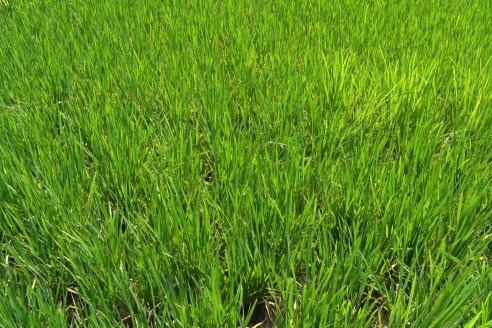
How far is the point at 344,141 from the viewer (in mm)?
1192

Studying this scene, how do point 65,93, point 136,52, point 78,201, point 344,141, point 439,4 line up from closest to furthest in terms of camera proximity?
point 78,201, point 344,141, point 65,93, point 136,52, point 439,4

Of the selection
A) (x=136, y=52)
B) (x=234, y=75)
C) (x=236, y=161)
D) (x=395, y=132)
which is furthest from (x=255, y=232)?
(x=136, y=52)

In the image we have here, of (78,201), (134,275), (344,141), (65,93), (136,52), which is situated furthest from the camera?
(136,52)

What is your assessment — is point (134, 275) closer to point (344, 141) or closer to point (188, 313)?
point (188, 313)

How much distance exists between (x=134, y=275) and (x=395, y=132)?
2.49 ft

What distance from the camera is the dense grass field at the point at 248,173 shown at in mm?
775

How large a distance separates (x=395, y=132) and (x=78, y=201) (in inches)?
31.1

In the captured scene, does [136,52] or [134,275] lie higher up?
[136,52]

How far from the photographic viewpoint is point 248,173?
1.03 meters

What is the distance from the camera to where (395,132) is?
1.25m

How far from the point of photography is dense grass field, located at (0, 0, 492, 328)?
0.77 m

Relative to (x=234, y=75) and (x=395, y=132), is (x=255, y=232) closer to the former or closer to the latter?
(x=395, y=132)

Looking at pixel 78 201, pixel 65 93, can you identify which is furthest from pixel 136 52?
pixel 78 201

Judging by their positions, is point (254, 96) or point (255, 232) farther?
point (254, 96)
